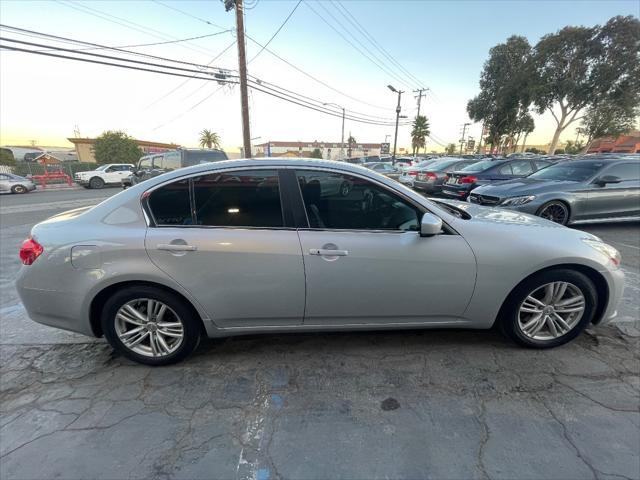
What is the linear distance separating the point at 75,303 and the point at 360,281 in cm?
208

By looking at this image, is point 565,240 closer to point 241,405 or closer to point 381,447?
point 381,447

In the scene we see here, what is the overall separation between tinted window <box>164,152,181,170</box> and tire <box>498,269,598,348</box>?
11189mm

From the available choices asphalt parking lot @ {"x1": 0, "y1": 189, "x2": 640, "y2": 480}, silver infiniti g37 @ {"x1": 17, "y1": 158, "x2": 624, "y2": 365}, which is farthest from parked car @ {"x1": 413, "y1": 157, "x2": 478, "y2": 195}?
silver infiniti g37 @ {"x1": 17, "y1": 158, "x2": 624, "y2": 365}

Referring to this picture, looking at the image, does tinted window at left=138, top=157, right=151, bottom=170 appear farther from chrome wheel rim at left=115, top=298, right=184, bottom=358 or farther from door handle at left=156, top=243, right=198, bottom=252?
door handle at left=156, top=243, right=198, bottom=252

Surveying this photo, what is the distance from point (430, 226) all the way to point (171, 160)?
11.6m

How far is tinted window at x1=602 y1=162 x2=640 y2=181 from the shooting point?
238 inches

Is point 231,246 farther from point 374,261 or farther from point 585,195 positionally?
point 585,195

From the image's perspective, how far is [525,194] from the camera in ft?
19.3

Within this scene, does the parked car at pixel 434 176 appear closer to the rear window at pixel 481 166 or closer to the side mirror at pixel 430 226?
the rear window at pixel 481 166

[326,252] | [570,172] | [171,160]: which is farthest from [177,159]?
[570,172]

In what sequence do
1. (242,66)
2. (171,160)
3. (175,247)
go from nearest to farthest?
(175,247), (171,160), (242,66)

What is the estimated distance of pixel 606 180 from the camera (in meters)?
5.75

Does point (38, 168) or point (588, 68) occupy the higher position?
point (588, 68)

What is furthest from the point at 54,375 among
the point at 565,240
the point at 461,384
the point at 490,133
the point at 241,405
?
the point at 490,133
